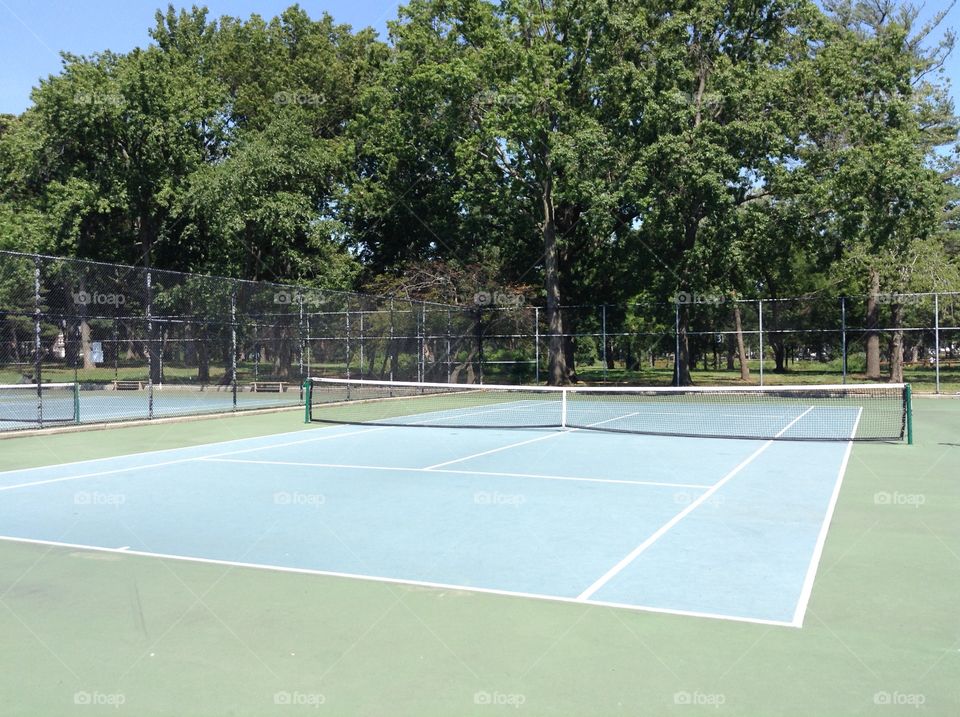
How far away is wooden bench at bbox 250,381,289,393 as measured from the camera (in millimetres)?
26500

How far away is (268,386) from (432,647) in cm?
2311

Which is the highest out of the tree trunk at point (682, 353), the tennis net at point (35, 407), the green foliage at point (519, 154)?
the green foliage at point (519, 154)

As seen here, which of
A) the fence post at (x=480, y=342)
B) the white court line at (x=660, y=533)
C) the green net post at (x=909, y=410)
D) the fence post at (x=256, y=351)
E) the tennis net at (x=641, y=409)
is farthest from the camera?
the fence post at (x=480, y=342)

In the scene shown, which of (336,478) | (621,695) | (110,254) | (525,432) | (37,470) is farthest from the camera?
(110,254)

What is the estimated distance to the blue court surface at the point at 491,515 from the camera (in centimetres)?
629

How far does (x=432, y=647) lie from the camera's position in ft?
15.9

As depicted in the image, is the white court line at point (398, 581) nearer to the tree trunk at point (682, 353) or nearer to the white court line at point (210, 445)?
the white court line at point (210, 445)

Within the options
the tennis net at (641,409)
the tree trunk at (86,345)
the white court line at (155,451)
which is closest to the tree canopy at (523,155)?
the tennis net at (641,409)

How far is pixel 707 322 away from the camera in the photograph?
3988 centimetres

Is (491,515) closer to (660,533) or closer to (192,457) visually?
(660,533)

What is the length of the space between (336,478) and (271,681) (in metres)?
6.84

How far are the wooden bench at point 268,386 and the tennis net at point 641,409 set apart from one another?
4.16 feet

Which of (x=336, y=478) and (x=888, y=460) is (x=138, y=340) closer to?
(x=336, y=478)

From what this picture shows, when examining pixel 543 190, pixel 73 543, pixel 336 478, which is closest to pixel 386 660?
pixel 73 543
